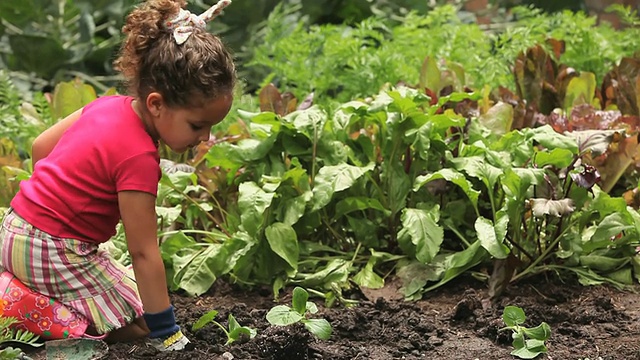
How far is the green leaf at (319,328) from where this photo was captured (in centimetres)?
315

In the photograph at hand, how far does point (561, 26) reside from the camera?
247 inches

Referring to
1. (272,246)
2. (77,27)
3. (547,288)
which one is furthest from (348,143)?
(77,27)

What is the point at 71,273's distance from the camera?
3.23 metres

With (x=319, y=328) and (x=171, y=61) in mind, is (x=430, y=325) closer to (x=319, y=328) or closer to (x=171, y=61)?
(x=319, y=328)

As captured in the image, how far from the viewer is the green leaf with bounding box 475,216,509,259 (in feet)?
11.8

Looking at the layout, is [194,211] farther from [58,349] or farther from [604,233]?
[604,233]

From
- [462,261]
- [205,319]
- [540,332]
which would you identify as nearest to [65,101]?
[205,319]

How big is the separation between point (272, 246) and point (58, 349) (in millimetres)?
970

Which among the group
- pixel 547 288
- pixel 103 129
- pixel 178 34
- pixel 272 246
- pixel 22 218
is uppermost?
pixel 178 34

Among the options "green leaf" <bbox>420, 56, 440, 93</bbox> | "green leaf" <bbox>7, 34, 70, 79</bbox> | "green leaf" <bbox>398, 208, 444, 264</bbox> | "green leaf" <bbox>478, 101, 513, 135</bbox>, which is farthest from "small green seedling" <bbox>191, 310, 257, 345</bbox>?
"green leaf" <bbox>7, 34, 70, 79</bbox>

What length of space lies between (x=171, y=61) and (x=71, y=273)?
81cm

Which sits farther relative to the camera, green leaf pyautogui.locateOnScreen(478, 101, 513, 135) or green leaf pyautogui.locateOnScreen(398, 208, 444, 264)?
green leaf pyautogui.locateOnScreen(478, 101, 513, 135)

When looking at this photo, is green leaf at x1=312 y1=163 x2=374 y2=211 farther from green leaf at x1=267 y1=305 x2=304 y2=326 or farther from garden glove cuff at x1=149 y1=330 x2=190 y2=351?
garden glove cuff at x1=149 y1=330 x2=190 y2=351

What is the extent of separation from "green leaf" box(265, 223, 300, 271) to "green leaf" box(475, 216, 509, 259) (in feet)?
2.41
